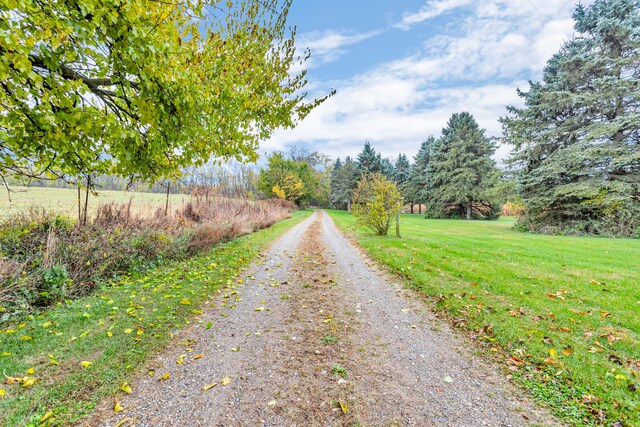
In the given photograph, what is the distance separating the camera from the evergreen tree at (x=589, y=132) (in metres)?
14.8

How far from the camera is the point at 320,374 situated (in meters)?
2.91

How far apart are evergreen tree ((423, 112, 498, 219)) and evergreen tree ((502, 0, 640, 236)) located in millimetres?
11759

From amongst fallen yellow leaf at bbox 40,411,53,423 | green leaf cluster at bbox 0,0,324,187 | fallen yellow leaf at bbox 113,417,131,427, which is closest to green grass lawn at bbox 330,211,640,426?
fallen yellow leaf at bbox 113,417,131,427

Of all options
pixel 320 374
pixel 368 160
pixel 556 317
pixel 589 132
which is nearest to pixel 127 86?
pixel 320 374

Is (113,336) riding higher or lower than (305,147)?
lower

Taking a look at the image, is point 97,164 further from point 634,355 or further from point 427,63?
point 427,63

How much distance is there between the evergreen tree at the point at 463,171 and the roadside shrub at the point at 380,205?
72.8ft

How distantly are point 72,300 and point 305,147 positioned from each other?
8491 cm

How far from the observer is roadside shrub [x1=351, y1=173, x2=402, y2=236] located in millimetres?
12172

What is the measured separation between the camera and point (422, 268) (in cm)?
689

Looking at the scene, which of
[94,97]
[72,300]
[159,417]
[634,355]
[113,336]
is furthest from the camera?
[72,300]

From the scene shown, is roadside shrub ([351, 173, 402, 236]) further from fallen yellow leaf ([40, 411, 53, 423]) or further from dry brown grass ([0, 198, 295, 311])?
fallen yellow leaf ([40, 411, 53, 423])

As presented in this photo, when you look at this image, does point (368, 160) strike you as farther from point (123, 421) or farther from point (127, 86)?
point (123, 421)

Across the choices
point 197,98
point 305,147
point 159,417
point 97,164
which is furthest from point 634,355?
point 305,147
